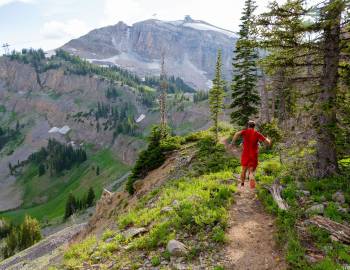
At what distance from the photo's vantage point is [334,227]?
12297 millimetres

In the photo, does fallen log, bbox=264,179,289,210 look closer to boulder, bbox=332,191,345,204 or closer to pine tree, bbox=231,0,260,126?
boulder, bbox=332,191,345,204

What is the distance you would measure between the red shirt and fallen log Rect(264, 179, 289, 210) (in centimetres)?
126

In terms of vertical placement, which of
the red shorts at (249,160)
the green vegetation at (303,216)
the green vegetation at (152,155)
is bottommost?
the green vegetation at (152,155)

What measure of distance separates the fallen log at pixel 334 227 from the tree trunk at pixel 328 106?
4194 millimetres

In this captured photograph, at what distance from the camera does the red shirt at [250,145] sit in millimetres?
16547

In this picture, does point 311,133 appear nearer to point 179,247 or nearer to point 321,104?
point 321,104

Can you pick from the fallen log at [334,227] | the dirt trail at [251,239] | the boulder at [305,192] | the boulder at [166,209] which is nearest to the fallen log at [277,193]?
the dirt trail at [251,239]

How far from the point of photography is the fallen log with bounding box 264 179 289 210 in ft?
47.5

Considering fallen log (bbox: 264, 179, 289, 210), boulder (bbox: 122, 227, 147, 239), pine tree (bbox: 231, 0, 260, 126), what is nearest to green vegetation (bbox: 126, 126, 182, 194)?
pine tree (bbox: 231, 0, 260, 126)

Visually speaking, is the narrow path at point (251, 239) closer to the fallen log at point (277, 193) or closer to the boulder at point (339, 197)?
the fallen log at point (277, 193)

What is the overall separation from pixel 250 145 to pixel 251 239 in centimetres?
481

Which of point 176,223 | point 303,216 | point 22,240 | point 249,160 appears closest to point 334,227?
point 303,216

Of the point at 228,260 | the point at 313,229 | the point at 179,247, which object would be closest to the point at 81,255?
the point at 179,247

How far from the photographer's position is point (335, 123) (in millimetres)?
16031
